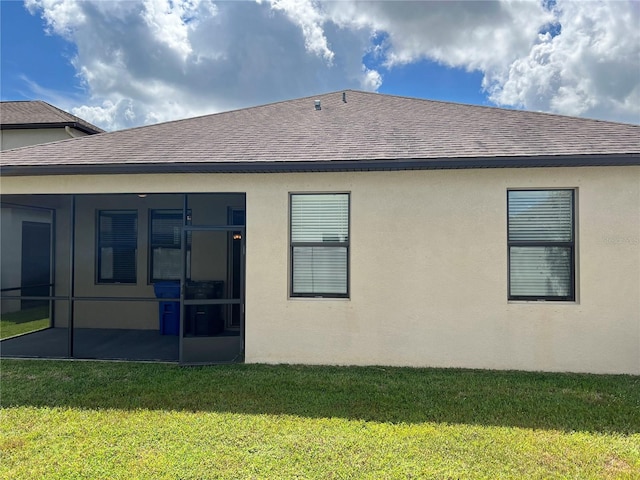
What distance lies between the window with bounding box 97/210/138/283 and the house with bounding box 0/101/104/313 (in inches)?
62.8

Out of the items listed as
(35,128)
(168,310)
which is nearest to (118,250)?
(168,310)

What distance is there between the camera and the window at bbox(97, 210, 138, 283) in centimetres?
823

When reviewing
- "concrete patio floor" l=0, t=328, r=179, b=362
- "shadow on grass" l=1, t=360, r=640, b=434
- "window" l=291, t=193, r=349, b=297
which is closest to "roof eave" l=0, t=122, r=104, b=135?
"concrete patio floor" l=0, t=328, r=179, b=362

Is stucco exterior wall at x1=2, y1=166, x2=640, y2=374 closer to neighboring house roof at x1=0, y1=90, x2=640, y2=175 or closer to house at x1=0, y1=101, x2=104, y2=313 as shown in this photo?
neighboring house roof at x1=0, y1=90, x2=640, y2=175

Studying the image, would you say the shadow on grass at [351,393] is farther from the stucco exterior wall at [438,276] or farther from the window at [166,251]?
the window at [166,251]

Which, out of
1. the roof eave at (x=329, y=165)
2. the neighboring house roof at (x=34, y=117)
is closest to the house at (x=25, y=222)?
the neighboring house roof at (x=34, y=117)

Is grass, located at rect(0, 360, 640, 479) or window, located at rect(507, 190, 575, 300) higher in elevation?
window, located at rect(507, 190, 575, 300)

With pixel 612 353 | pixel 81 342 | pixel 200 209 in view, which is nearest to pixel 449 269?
pixel 612 353

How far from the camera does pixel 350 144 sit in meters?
5.95

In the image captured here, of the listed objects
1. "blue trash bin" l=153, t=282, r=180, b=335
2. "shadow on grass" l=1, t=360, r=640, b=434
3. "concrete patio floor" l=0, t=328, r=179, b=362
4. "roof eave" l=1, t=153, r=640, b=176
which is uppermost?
"roof eave" l=1, t=153, r=640, b=176

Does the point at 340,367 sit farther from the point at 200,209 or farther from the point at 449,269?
the point at 200,209

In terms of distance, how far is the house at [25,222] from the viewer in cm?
866

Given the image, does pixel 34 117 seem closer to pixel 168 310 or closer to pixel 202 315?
pixel 168 310

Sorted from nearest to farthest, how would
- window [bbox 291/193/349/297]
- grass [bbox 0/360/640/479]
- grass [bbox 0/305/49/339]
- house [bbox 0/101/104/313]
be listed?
1. grass [bbox 0/360/640/479]
2. window [bbox 291/193/349/297]
3. grass [bbox 0/305/49/339]
4. house [bbox 0/101/104/313]
